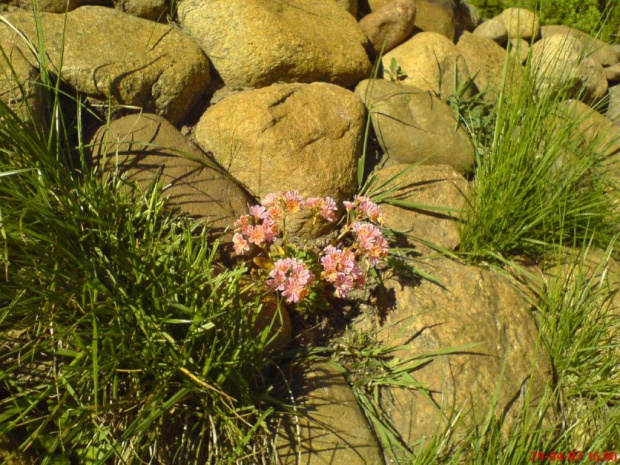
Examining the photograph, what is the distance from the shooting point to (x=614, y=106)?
14.1 feet

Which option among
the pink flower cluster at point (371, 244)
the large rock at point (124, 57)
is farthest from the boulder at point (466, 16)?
the pink flower cluster at point (371, 244)

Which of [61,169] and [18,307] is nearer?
[18,307]

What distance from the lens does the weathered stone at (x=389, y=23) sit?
362 cm

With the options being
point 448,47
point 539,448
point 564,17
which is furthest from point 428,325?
point 564,17

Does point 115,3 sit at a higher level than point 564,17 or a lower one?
higher

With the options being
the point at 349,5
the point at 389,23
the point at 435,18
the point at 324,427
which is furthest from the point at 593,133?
the point at 324,427

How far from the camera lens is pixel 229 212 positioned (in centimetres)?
265

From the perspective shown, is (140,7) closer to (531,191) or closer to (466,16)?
(531,191)

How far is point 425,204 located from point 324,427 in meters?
1.33

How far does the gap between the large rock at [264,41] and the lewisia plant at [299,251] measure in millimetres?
948

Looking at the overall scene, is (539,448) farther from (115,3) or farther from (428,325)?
(115,3)

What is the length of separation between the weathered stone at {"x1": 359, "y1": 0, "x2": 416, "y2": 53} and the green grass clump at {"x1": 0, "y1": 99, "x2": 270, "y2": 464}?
218cm

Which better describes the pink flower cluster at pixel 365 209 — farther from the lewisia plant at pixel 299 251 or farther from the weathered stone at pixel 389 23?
the weathered stone at pixel 389 23

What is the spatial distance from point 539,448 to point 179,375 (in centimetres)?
141
